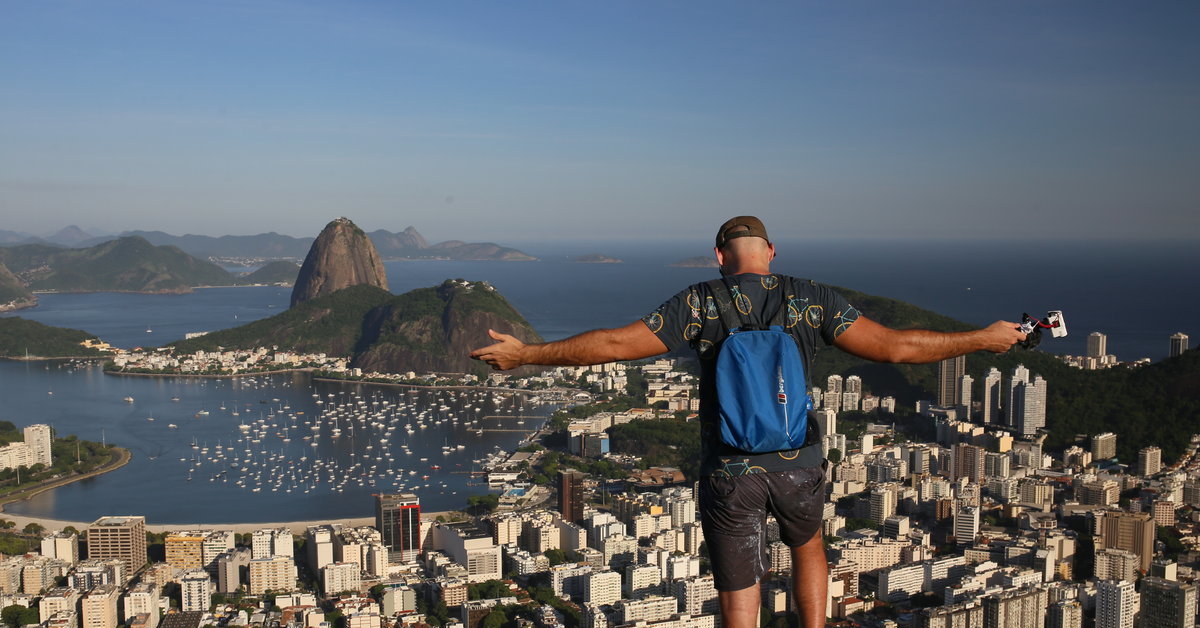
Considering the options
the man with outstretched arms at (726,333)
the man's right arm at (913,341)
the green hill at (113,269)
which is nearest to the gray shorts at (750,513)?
the man with outstretched arms at (726,333)

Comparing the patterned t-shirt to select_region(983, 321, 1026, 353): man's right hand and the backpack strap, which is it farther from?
select_region(983, 321, 1026, 353): man's right hand

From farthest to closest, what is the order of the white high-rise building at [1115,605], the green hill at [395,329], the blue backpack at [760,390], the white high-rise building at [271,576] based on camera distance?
the green hill at [395,329]
the white high-rise building at [271,576]
the white high-rise building at [1115,605]
the blue backpack at [760,390]

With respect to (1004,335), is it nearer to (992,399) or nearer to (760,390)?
(760,390)

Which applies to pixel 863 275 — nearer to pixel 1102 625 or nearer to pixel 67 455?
pixel 67 455

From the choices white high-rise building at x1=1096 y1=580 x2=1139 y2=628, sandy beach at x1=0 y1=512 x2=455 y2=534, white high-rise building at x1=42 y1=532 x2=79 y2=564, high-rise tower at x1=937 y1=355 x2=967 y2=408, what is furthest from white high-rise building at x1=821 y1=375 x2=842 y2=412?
white high-rise building at x1=42 y1=532 x2=79 y2=564

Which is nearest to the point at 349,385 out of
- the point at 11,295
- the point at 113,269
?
the point at 11,295

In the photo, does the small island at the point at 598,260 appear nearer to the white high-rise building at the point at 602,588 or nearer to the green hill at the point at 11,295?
the green hill at the point at 11,295
